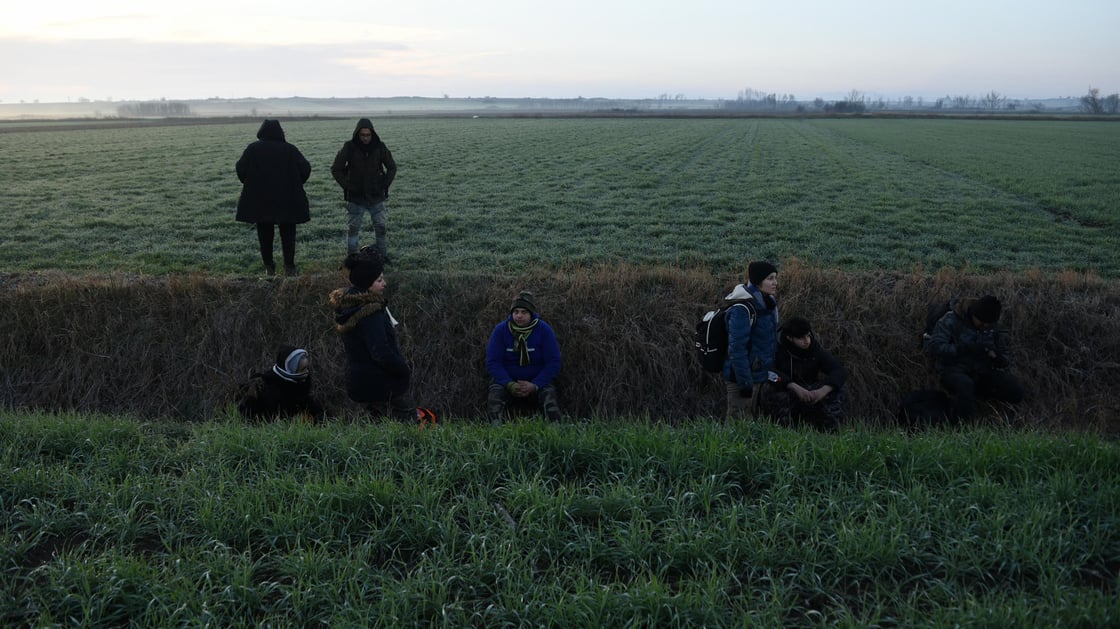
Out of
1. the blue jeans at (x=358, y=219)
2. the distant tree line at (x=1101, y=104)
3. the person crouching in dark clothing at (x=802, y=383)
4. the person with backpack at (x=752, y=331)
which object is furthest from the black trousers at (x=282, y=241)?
the distant tree line at (x=1101, y=104)

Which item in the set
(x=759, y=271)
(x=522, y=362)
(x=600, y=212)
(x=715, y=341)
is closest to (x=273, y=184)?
(x=522, y=362)

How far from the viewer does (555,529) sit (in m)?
4.00

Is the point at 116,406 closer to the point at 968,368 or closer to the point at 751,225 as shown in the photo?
the point at 968,368

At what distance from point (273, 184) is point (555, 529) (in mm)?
7379

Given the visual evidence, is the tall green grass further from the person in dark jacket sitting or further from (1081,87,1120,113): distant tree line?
(1081,87,1120,113): distant tree line

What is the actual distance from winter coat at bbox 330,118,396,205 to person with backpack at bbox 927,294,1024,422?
22.7 ft

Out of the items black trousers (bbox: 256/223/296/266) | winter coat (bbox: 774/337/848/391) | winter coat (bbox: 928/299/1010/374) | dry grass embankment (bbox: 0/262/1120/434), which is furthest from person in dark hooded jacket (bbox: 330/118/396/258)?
winter coat (bbox: 928/299/1010/374)

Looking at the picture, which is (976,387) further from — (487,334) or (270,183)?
(270,183)

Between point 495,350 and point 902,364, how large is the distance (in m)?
4.81

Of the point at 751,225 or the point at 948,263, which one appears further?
the point at 751,225

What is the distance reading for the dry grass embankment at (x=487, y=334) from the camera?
876 centimetres

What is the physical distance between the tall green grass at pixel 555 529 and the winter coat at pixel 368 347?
1613 mm

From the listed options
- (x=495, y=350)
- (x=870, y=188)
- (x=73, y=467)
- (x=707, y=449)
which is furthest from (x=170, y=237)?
(x=870, y=188)

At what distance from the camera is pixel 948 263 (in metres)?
11.4
